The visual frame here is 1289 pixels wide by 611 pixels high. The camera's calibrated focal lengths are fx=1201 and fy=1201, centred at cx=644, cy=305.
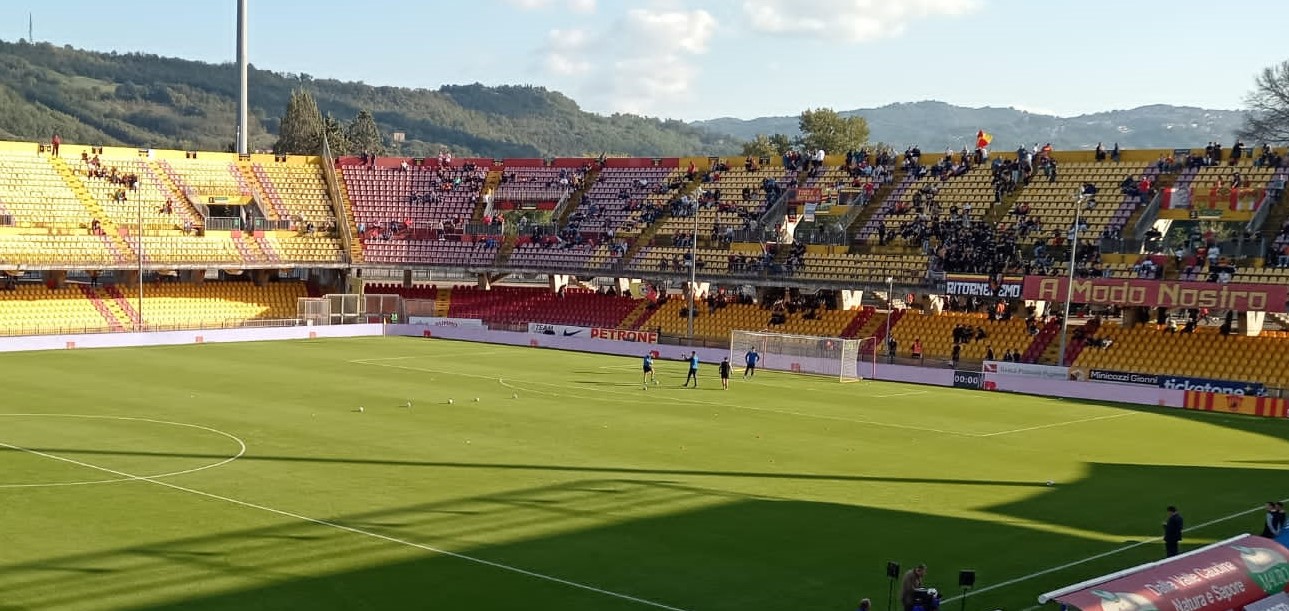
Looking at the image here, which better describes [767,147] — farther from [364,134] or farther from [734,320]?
[734,320]

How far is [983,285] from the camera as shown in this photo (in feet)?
196

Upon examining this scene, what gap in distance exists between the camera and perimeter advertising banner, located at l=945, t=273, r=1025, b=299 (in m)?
58.6

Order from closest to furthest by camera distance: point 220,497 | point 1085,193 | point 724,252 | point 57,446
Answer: point 220,497 < point 57,446 < point 1085,193 < point 724,252

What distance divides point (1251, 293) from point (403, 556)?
139ft

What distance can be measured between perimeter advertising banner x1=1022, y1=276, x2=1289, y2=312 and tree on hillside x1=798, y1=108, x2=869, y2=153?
10251cm

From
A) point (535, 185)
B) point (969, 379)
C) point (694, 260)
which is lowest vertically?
point (969, 379)

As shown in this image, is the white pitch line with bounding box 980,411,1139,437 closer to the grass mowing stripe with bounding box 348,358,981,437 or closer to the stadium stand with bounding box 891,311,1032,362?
the grass mowing stripe with bounding box 348,358,981,437

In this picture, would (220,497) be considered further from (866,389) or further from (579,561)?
(866,389)

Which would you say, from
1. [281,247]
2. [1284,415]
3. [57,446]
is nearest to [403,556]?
[57,446]

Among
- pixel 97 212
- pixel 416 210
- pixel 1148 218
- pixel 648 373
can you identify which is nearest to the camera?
pixel 648 373

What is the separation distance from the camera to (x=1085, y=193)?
63656 millimetres

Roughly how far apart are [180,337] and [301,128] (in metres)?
114

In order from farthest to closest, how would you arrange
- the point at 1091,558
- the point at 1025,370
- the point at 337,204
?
the point at 337,204
the point at 1025,370
the point at 1091,558

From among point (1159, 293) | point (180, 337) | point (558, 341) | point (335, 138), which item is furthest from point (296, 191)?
point (335, 138)
